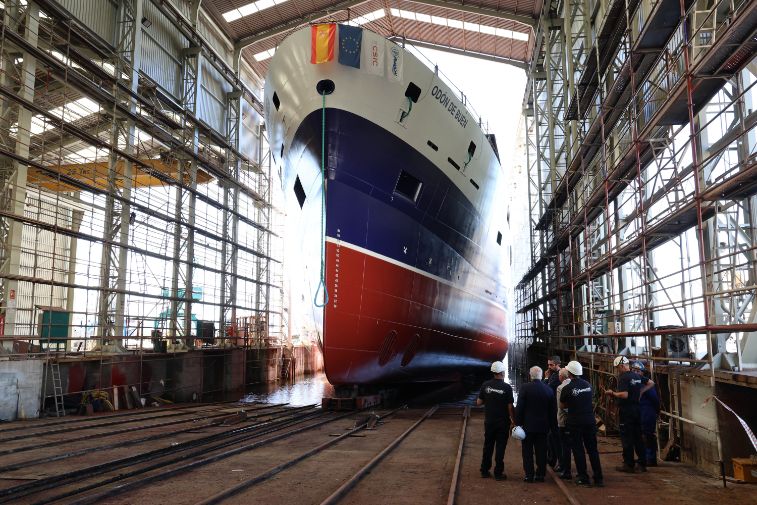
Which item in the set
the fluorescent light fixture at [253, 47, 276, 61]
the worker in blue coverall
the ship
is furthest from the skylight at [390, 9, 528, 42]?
the worker in blue coverall

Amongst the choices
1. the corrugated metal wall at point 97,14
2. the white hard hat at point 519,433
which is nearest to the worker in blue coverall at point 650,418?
the white hard hat at point 519,433

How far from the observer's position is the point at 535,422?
209 inches

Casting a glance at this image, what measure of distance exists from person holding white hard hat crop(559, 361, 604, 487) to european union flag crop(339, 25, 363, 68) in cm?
727

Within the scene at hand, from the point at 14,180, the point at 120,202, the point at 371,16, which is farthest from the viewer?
the point at 371,16

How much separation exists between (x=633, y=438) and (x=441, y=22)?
23546mm

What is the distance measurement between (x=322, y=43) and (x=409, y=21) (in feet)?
56.6

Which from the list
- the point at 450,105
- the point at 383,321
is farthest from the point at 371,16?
the point at 383,321

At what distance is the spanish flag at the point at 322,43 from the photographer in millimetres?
10398

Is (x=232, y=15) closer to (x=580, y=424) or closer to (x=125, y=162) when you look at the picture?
(x=125, y=162)

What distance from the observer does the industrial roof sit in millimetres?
22953

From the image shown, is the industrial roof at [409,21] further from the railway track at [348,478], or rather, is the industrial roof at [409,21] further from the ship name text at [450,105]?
the railway track at [348,478]

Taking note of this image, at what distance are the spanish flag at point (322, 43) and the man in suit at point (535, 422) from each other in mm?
7487

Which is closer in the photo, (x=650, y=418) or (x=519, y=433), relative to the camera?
(x=519, y=433)

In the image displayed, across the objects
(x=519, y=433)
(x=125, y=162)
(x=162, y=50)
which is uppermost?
(x=162, y=50)
